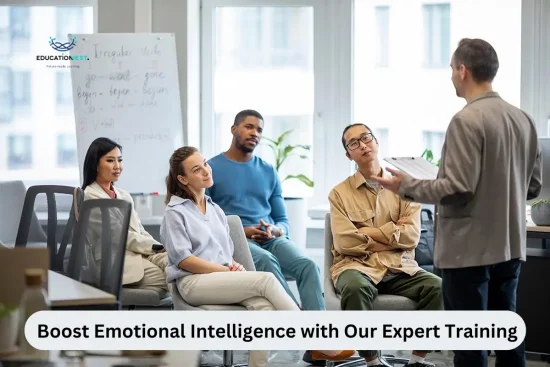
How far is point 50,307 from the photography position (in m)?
1.92

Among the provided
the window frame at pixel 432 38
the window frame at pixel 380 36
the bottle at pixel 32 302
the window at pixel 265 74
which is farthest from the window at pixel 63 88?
the bottle at pixel 32 302

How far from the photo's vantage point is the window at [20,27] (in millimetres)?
5625

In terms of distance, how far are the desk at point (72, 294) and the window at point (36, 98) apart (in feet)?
11.2

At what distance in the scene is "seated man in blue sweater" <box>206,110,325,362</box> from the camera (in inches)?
163

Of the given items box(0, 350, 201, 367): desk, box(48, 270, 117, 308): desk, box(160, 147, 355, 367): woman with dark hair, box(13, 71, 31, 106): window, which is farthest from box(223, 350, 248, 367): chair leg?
box(13, 71, 31, 106): window

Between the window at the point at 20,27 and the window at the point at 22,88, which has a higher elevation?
the window at the point at 20,27

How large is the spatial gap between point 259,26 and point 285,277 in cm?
204

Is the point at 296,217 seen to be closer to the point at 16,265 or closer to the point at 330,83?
the point at 330,83

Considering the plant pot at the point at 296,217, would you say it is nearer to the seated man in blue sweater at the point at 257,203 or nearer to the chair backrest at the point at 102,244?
the seated man in blue sweater at the point at 257,203

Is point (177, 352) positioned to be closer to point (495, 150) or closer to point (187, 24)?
point (495, 150)

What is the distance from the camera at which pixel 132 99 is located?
16.8ft

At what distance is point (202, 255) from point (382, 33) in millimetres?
2570

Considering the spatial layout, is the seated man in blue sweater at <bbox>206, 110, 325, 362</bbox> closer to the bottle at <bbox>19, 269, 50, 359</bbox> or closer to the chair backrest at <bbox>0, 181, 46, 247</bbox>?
the chair backrest at <bbox>0, 181, 46, 247</bbox>

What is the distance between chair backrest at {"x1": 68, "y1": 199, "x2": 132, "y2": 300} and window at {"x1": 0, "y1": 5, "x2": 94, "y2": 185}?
278cm
